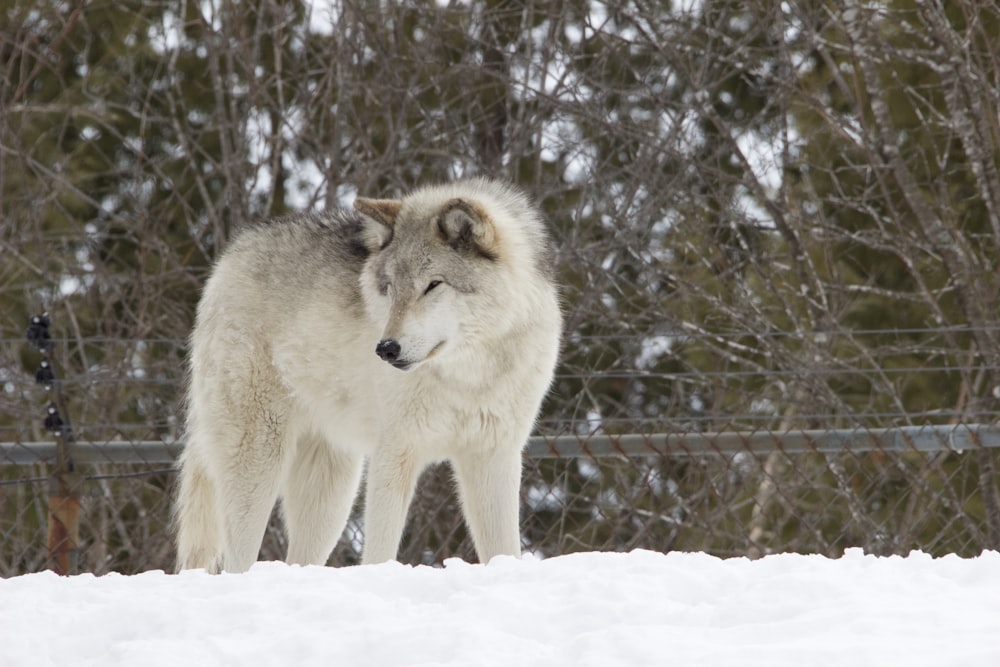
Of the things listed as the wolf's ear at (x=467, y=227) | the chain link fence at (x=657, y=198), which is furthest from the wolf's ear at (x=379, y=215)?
the chain link fence at (x=657, y=198)

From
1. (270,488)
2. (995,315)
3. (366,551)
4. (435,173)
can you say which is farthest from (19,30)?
(995,315)

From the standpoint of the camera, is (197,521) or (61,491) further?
(197,521)

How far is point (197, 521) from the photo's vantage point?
5.62 metres

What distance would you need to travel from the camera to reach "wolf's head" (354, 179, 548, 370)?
4734 mm

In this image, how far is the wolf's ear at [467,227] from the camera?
488 centimetres

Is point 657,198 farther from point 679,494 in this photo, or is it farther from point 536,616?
point 536,616

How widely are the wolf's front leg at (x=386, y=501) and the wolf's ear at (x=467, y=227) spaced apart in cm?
87

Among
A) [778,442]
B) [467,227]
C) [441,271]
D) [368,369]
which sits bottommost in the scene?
[778,442]

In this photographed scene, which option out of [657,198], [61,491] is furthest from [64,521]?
[657,198]

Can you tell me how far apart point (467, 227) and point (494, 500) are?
1116mm

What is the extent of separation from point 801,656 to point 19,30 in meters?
8.74

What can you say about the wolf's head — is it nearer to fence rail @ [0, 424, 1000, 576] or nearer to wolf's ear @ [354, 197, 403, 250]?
wolf's ear @ [354, 197, 403, 250]

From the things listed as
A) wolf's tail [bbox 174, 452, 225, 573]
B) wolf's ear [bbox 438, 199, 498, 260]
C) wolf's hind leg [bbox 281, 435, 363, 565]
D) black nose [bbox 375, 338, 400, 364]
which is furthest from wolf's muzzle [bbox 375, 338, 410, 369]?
wolf's tail [bbox 174, 452, 225, 573]

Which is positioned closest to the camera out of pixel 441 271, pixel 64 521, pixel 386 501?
pixel 386 501
